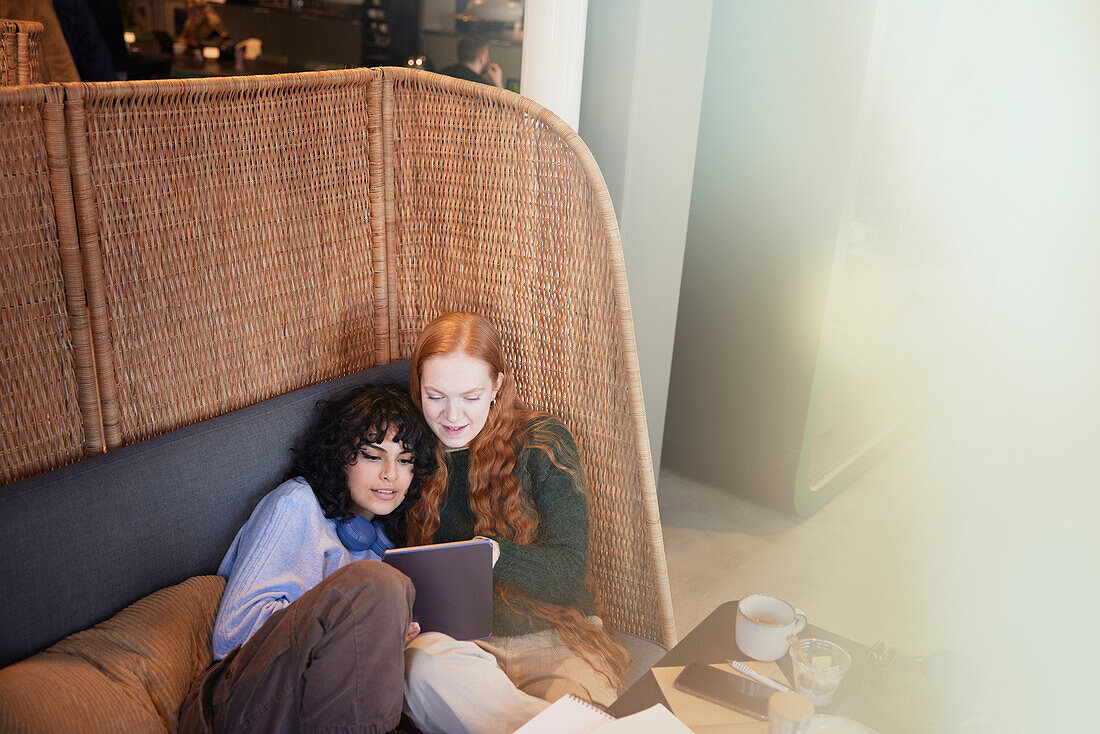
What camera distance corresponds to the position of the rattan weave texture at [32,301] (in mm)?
1193

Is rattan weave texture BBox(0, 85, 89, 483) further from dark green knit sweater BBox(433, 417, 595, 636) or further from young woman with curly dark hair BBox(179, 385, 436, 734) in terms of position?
dark green knit sweater BBox(433, 417, 595, 636)

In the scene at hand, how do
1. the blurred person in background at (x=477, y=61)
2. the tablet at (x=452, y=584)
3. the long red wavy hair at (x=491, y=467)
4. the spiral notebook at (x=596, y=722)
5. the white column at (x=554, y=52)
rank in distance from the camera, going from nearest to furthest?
1. the spiral notebook at (x=596, y=722)
2. the tablet at (x=452, y=584)
3. the long red wavy hair at (x=491, y=467)
4. the white column at (x=554, y=52)
5. the blurred person in background at (x=477, y=61)

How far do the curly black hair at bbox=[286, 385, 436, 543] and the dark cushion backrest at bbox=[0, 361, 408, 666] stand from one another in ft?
0.13

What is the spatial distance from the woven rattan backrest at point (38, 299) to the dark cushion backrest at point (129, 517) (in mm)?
70

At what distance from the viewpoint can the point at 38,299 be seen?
1.24 meters

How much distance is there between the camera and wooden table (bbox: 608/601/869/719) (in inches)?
44.6

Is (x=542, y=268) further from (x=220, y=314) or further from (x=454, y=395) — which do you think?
(x=220, y=314)

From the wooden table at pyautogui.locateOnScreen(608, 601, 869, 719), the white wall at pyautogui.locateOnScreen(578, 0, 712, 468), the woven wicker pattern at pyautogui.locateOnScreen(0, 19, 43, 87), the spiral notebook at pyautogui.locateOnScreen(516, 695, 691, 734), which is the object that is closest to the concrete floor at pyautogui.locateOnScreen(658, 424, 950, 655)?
the white wall at pyautogui.locateOnScreen(578, 0, 712, 468)

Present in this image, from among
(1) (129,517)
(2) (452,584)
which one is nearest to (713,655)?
(2) (452,584)

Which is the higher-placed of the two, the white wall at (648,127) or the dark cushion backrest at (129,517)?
the white wall at (648,127)

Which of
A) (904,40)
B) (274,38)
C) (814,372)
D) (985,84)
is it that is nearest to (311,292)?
(814,372)

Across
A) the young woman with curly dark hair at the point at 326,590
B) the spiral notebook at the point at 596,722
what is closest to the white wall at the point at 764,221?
the young woman with curly dark hair at the point at 326,590

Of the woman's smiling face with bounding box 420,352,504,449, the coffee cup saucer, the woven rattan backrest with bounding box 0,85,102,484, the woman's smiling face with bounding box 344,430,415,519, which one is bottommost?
the coffee cup saucer

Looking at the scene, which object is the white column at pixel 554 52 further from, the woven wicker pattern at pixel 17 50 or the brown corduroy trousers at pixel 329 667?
the woven wicker pattern at pixel 17 50
